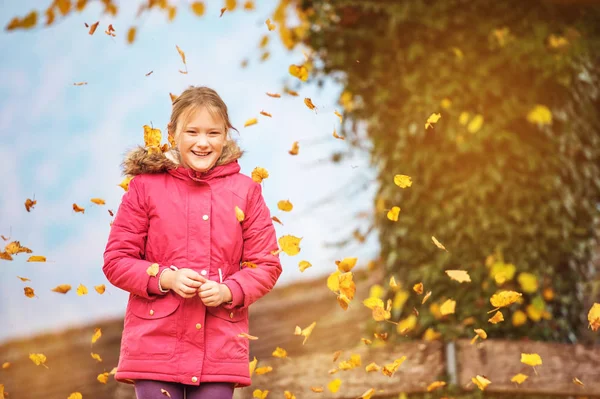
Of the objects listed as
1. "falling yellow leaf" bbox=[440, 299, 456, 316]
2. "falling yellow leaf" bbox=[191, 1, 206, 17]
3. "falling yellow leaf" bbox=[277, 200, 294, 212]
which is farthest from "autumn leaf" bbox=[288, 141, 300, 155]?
"falling yellow leaf" bbox=[440, 299, 456, 316]

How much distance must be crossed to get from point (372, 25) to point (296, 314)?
3450mm

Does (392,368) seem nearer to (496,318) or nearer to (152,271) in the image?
(496,318)

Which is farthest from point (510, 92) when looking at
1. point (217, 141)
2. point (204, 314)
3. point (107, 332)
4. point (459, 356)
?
point (107, 332)

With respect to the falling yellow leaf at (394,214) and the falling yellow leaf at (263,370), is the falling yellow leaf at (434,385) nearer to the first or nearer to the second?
the falling yellow leaf at (263,370)

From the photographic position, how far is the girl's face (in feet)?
7.08

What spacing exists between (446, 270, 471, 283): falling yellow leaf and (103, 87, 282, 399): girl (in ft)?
6.66

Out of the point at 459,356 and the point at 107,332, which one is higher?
the point at 107,332

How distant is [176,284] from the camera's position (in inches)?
77.4

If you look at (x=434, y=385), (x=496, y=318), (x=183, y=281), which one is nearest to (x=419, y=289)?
(x=496, y=318)

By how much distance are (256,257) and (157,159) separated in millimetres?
462

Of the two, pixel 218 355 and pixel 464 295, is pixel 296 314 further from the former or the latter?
pixel 218 355

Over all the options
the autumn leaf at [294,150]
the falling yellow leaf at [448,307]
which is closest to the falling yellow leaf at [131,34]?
the autumn leaf at [294,150]

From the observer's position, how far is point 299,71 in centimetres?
483

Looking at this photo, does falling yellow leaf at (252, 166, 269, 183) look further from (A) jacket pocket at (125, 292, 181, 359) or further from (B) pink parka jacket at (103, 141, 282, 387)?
(A) jacket pocket at (125, 292, 181, 359)
